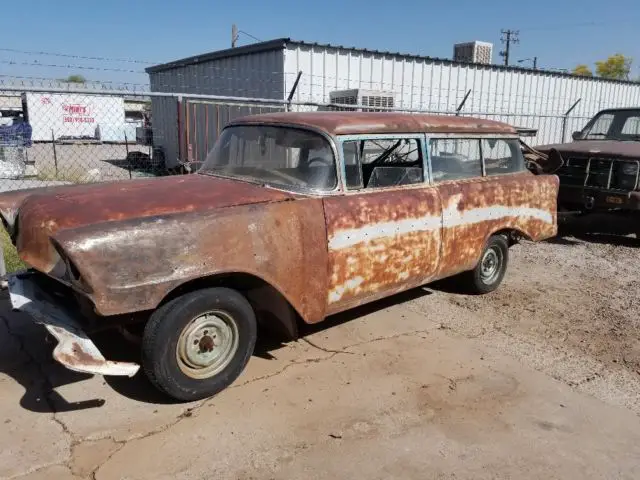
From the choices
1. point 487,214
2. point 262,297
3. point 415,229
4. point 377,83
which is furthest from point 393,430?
point 377,83

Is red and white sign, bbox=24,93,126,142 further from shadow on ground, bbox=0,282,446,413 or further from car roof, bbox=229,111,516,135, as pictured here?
shadow on ground, bbox=0,282,446,413

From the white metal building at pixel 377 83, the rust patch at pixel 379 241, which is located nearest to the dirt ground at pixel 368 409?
the rust patch at pixel 379 241

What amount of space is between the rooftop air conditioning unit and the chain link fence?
26 cm

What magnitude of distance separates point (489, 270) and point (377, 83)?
743 centimetres

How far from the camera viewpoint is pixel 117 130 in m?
31.2

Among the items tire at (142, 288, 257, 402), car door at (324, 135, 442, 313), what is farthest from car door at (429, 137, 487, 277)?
tire at (142, 288, 257, 402)

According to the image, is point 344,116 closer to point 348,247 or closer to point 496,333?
point 348,247

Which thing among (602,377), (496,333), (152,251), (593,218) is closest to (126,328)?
(152,251)

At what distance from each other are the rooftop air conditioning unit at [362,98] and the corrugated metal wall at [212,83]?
1223 mm

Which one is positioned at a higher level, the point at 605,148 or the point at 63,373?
the point at 605,148

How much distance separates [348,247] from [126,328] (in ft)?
5.20

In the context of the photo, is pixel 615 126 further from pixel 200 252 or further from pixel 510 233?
pixel 200 252

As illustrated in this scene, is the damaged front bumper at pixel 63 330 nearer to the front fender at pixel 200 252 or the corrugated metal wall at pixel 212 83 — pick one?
the front fender at pixel 200 252

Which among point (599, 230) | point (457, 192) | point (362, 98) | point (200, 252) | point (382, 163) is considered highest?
point (362, 98)
